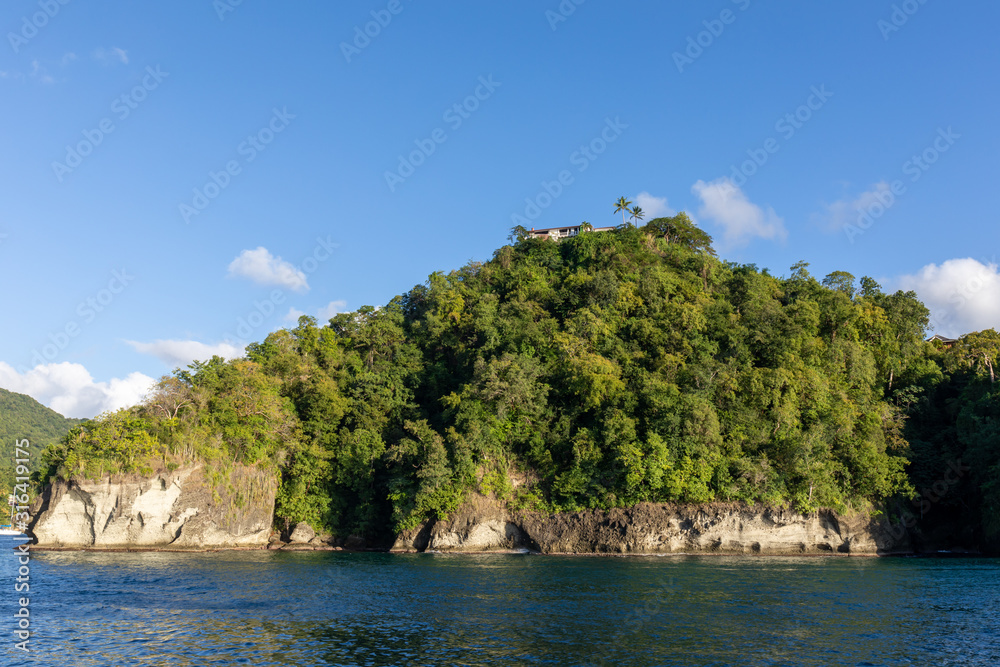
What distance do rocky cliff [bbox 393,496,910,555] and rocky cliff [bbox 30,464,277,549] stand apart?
20.2 meters

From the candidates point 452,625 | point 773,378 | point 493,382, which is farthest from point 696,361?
point 452,625

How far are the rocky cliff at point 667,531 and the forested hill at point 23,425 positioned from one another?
7549cm

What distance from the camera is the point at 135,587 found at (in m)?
32.0

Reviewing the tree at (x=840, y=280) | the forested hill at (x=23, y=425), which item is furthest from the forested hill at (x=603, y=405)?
the forested hill at (x=23, y=425)

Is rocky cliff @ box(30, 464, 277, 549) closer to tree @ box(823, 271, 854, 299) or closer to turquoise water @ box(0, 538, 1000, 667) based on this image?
turquoise water @ box(0, 538, 1000, 667)

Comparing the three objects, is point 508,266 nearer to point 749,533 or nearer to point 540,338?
point 540,338

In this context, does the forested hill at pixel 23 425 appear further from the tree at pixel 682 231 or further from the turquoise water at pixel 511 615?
the tree at pixel 682 231

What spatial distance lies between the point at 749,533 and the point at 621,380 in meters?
16.1

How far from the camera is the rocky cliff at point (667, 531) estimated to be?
52.1 metres

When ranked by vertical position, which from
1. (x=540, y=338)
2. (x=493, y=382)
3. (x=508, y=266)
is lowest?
(x=493, y=382)

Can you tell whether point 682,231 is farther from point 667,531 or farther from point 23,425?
point 23,425

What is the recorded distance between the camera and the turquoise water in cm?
1930

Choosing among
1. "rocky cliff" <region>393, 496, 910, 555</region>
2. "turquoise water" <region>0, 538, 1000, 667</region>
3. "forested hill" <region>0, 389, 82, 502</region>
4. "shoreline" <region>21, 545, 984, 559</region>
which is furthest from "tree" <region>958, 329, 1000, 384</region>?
"forested hill" <region>0, 389, 82, 502</region>

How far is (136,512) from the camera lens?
182 feet
